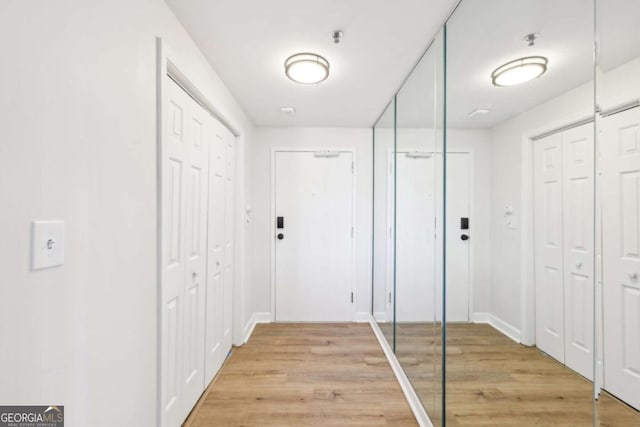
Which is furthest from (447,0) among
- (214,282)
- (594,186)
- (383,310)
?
(383,310)

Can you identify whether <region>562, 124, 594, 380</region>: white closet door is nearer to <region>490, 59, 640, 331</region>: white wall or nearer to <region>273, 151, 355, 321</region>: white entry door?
<region>490, 59, 640, 331</region>: white wall

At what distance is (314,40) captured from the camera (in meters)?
1.72

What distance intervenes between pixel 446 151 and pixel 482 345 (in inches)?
37.0

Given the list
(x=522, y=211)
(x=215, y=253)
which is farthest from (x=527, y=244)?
(x=215, y=253)

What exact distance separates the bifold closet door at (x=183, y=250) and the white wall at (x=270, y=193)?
1.36 meters

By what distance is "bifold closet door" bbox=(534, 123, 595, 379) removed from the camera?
67 cm

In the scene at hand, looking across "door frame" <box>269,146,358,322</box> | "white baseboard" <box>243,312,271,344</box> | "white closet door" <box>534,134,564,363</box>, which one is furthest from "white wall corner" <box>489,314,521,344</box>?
"white baseboard" <box>243,312,271,344</box>

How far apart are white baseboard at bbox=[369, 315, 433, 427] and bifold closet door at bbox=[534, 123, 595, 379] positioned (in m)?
1.19

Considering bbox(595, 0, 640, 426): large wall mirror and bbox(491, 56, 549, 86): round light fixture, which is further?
bbox(491, 56, 549, 86): round light fixture

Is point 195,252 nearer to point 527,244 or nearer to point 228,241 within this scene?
point 228,241

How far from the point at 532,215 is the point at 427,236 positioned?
914mm

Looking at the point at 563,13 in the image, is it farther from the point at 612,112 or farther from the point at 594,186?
the point at 594,186

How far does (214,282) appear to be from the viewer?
220cm

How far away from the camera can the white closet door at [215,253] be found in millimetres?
2096
